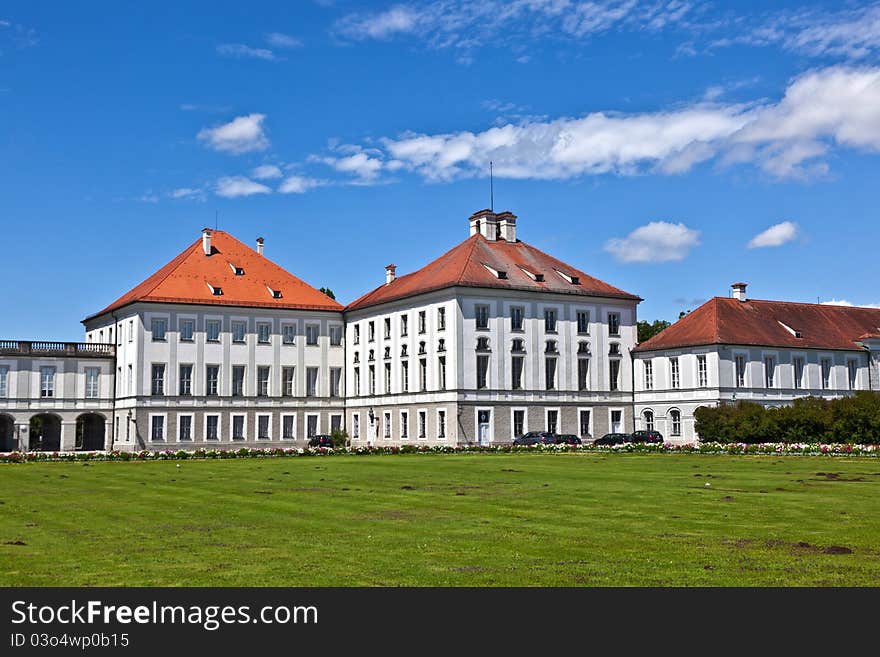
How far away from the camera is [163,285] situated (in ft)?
228

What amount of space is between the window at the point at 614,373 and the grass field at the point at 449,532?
43.2 m

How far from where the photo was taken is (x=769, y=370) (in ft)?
223

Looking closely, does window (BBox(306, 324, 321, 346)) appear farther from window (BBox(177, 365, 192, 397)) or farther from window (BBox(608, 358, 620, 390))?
window (BBox(608, 358, 620, 390))

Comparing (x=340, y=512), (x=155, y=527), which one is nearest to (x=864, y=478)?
(x=340, y=512)

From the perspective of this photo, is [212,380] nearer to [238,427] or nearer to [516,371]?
[238,427]

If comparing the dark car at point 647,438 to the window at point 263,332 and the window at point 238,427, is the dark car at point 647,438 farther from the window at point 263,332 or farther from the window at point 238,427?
the window at point 238,427

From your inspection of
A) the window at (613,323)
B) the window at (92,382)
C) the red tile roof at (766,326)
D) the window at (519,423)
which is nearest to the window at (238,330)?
the window at (92,382)

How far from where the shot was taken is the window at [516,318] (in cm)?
6712

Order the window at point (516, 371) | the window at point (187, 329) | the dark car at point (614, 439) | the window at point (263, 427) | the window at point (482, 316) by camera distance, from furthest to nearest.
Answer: the window at point (263, 427) < the window at point (187, 329) < the window at point (516, 371) < the window at point (482, 316) < the dark car at point (614, 439)

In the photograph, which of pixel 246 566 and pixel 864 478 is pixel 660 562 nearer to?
pixel 246 566

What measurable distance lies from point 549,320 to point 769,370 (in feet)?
47.6

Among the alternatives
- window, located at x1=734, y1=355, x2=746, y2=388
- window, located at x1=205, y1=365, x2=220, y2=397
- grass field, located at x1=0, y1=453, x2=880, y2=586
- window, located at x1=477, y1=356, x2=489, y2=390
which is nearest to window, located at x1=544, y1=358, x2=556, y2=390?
window, located at x1=477, y1=356, x2=489, y2=390

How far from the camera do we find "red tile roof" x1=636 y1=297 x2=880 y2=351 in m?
67.2

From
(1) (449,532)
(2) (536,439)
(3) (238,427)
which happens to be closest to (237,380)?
(3) (238,427)
